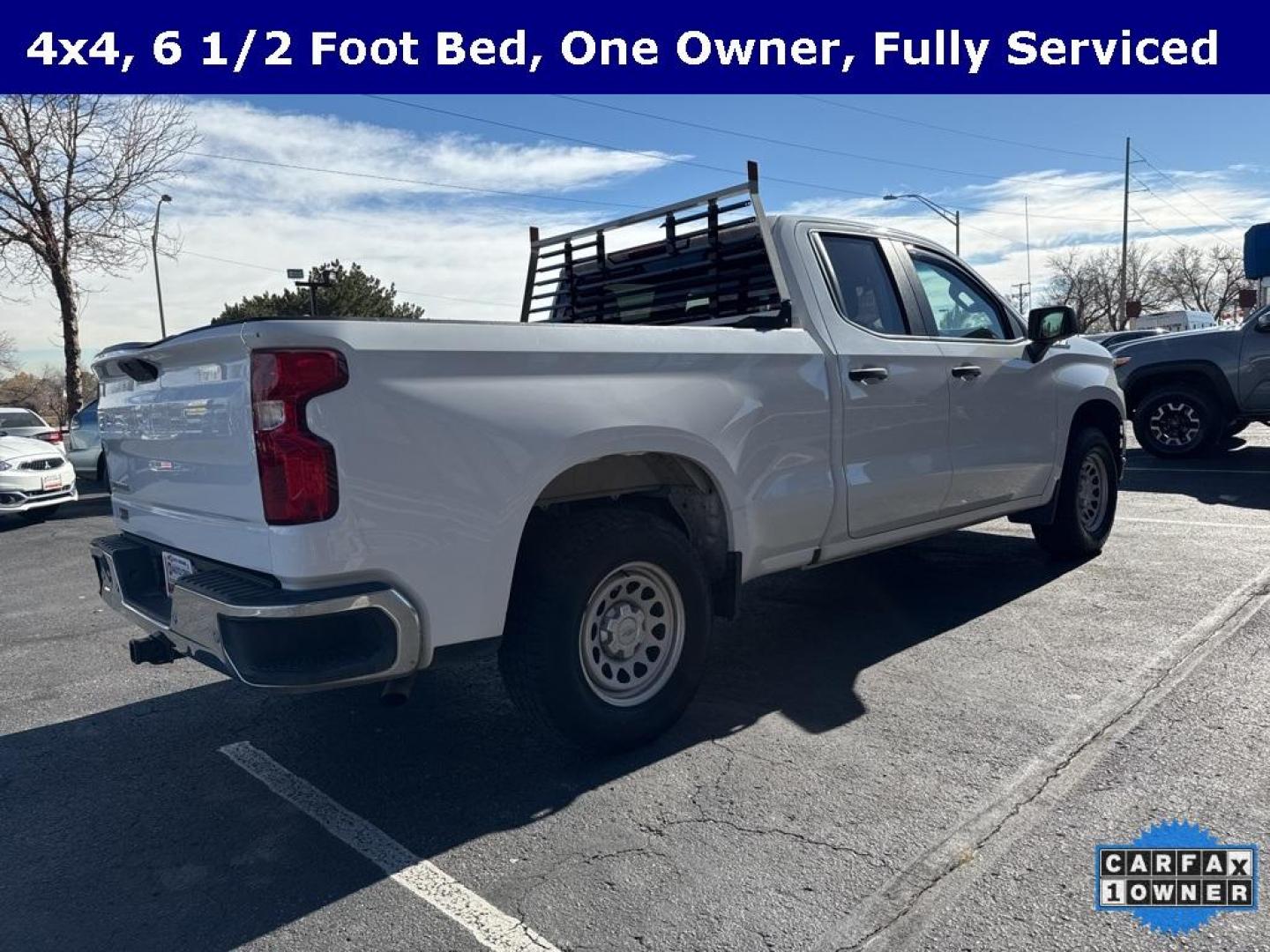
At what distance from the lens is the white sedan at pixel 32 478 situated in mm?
10156

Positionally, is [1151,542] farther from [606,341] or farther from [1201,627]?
[606,341]

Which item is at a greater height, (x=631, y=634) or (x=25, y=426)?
(x=25, y=426)

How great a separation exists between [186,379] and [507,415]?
106 cm

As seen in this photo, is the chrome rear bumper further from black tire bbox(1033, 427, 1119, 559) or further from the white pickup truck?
black tire bbox(1033, 427, 1119, 559)

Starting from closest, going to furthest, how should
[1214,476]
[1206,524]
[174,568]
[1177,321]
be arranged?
1. [174,568]
2. [1206,524]
3. [1214,476]
4. [1177,321]

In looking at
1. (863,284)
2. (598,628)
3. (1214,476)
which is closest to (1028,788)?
(598,628)

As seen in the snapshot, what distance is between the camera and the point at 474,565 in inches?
116

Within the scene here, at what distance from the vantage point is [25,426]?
40.0 ft

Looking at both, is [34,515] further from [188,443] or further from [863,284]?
[863,284]

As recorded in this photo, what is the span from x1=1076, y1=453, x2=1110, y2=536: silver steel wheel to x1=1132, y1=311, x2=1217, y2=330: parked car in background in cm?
2807

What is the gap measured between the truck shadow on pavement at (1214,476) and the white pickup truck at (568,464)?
449 cm

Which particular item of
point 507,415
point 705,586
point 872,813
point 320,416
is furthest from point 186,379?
point 872,813

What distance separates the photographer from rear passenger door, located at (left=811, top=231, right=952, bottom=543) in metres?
4.24

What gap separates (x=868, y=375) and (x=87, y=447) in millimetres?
12405
